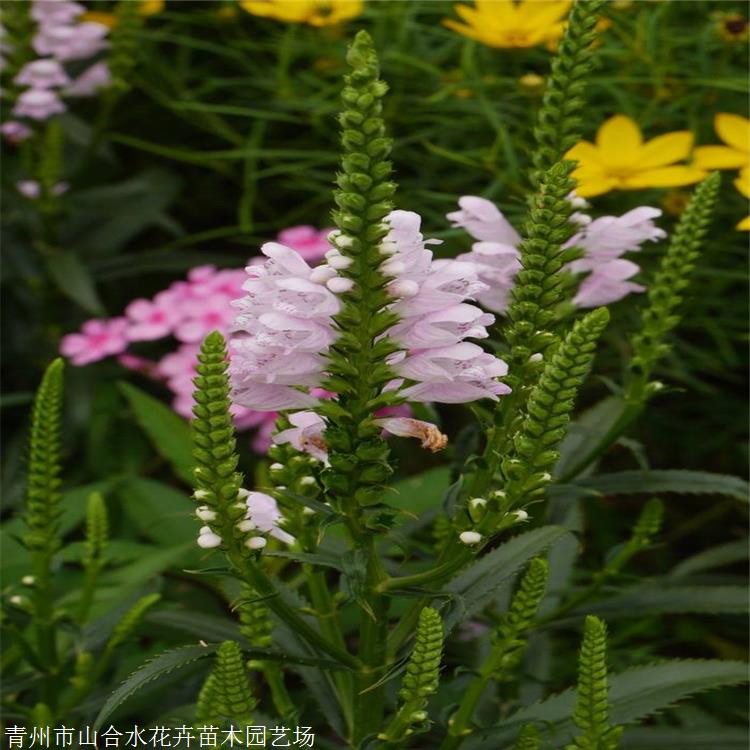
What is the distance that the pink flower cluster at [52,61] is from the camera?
1.68 metres

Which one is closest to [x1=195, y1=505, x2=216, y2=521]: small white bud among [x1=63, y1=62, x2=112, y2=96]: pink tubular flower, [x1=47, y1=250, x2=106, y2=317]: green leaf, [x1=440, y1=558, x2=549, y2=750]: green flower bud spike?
[x1=440, y1=558, x2=549, y2=750]: green flower bud spike

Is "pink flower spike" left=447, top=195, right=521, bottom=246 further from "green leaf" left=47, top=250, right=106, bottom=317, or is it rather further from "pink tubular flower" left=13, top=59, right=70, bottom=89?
"pink tubular flower" left=13, top=59, right=70, bottom=89

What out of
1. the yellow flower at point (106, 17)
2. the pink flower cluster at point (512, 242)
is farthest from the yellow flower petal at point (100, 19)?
the pink flower cluster at point (512, 242)

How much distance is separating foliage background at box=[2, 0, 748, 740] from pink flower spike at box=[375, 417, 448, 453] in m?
0.49

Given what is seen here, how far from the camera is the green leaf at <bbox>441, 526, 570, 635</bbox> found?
81 centimetres

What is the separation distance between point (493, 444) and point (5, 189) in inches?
48.9

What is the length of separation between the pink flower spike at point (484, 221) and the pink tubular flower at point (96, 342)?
804 mm

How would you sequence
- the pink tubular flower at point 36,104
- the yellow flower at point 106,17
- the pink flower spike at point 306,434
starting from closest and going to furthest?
the pink flower spike at point 306,434
the pink tubular flower at point 36,104
the yellow flower at point 106,17

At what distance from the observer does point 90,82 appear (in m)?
1.88

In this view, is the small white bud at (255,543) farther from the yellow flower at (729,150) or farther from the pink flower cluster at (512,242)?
the yellow flower at (729,150)

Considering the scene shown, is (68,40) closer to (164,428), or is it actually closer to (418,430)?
(164,428)

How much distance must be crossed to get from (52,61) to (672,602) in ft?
4.02

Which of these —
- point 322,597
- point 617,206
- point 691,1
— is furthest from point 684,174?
point 322,597

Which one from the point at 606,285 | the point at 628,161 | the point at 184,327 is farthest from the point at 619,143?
the point at 184,327
